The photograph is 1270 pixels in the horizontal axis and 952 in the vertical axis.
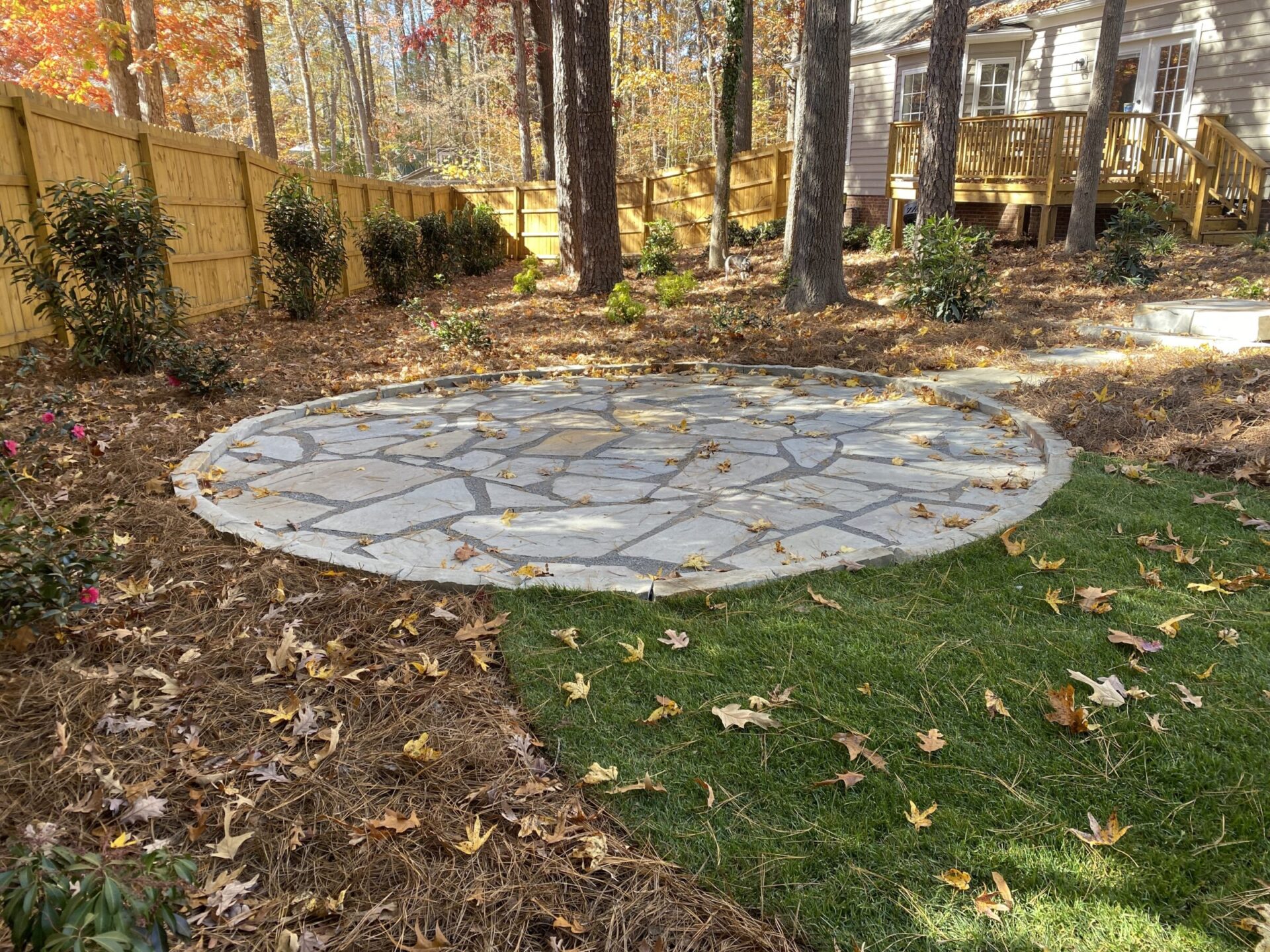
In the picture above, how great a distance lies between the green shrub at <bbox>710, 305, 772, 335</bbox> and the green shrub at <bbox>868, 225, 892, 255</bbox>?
689 cm

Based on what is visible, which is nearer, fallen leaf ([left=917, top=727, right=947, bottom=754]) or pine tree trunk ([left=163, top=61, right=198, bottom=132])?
fallen leaf ([left=917, top=727, right=947, bottom=754])

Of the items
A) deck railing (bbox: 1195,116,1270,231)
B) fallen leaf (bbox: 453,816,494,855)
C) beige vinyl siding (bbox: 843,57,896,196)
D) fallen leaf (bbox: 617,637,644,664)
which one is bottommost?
fallen leaf (bbox: 453,816,494,855)

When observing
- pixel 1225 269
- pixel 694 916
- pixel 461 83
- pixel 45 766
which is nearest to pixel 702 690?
pixel 694 916

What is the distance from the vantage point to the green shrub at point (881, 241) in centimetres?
1485

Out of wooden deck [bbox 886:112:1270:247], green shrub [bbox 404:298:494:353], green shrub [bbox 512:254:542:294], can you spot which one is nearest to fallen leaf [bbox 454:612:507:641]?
green shrub [bbox 404:298:494:353]

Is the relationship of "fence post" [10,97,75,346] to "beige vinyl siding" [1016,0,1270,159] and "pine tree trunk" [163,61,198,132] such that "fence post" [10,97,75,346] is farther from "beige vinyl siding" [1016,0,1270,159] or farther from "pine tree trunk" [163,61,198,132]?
"pine tree trunk" [163,61,198,132]

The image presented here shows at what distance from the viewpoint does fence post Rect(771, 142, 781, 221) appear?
16.5 meters

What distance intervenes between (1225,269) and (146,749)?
475 inches

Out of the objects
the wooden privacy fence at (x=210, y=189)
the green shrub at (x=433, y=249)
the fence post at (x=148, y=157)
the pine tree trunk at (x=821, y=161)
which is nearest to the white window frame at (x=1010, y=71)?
the wooden privacy fence at (x=210, y=189)

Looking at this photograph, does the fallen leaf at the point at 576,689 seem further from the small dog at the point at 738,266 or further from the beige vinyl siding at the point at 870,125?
the beige vinyl siding at the point at 870,125

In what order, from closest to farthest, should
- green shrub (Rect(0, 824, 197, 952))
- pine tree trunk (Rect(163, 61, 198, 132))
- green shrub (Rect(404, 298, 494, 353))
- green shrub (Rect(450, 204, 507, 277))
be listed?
green shrub (Rect(0, 824, 197, 952)) < green shrub (Rect(404, 298, 494, 353)) < green shrub (Rect(450, 204, 507, 277)) < pine tree trunk (Rect(163, 61, 198, 132))

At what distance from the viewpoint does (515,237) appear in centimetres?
2152

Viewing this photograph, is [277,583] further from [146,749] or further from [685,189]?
[685,189]

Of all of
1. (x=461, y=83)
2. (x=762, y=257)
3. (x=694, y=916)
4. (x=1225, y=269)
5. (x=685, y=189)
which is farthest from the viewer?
(x=461, y=83)
